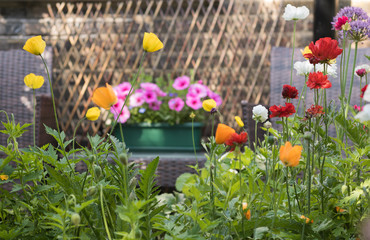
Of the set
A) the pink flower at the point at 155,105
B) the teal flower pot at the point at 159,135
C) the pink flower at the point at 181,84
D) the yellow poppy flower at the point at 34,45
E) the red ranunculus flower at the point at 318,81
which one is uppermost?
the yellow poppy flower at the point at 34,45

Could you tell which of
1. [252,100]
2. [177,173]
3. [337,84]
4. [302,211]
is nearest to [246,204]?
[302,211]

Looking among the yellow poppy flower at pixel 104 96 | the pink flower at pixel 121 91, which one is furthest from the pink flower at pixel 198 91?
the yellow poppy flower at pixel 104 96

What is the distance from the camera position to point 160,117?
93.3 inches

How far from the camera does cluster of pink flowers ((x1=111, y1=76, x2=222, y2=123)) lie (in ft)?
7.66

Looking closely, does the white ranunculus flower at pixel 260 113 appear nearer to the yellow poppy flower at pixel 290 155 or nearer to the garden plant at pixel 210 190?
the garden plant at pixel 210 190

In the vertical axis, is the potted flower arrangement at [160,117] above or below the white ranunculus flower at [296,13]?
below

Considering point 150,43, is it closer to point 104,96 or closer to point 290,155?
point 104,96

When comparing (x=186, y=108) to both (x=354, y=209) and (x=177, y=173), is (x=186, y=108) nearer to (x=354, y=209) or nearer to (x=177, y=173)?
(x=177, y=173)

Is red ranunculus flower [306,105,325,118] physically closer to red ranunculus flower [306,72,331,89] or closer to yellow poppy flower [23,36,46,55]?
red ranunculus flower [306,72,331,89]

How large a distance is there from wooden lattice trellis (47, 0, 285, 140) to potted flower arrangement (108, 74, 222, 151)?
25.9 inches

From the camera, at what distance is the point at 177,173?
183 cm

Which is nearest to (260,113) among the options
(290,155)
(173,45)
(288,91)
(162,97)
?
(288,91)

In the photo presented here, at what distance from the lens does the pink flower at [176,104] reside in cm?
232

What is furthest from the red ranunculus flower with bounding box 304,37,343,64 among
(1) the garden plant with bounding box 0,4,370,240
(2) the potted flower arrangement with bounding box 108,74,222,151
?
(2) the potted flower arrangement with bounding box 108,74,222,151
